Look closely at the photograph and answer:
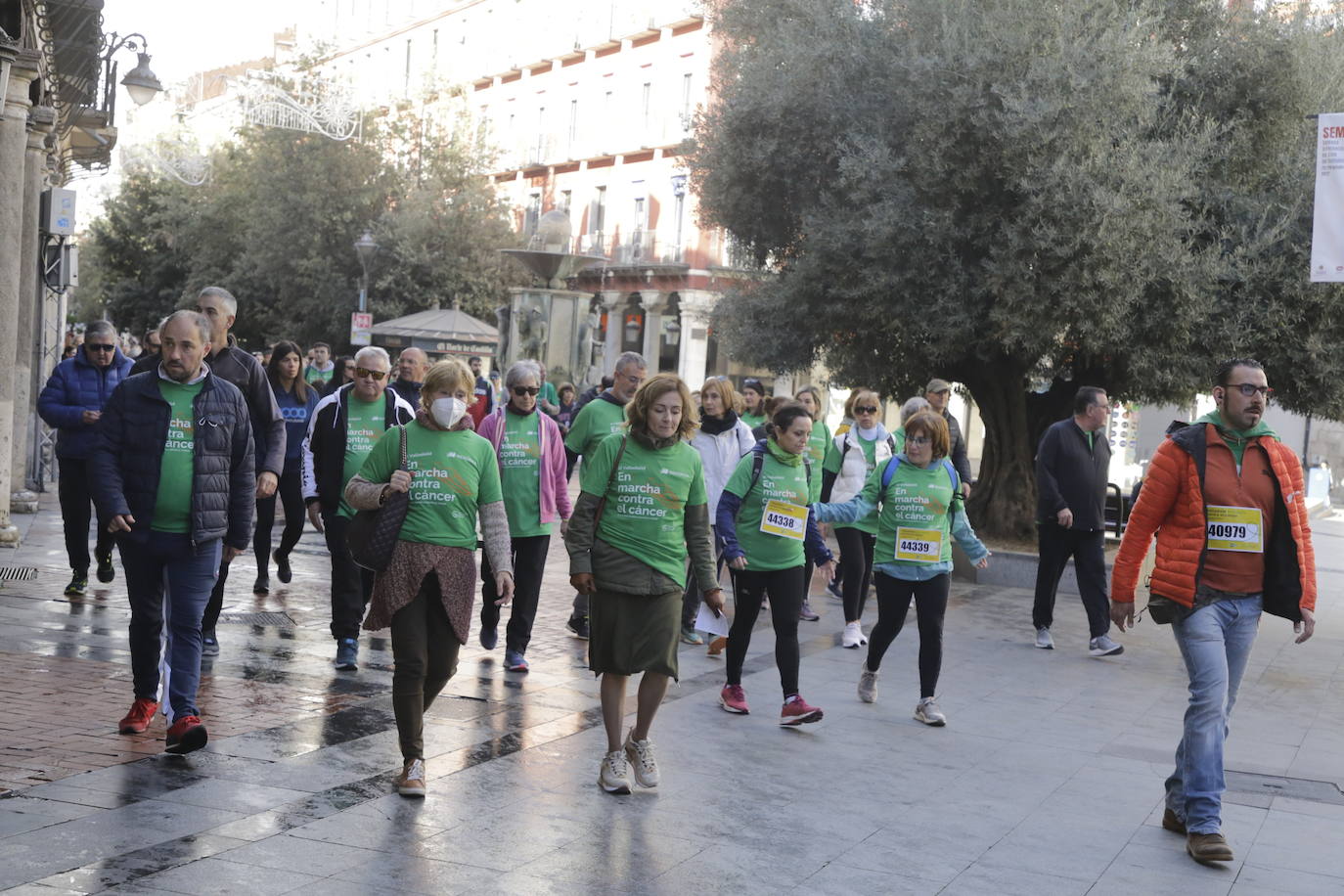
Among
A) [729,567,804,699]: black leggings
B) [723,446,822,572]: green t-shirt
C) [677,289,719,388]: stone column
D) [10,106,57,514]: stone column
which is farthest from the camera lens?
[677,289,719,388]: stone column

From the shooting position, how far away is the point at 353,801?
589 centimetres

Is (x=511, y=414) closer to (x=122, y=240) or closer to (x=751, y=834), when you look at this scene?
(x=751, y=834)

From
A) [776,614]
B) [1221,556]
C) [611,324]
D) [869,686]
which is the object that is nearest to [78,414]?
[776,614]

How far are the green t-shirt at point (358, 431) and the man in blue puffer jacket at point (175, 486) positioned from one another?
8.02 ft

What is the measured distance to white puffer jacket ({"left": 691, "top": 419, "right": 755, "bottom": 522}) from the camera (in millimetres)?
10305

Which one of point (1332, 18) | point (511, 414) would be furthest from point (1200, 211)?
point (511, 414)

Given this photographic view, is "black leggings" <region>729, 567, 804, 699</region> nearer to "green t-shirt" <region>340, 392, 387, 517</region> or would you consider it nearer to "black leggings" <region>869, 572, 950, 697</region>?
"black leggings" <region>869, 572, 950, 697</region>

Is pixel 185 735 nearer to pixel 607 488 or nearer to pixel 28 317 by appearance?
pixel 607 488

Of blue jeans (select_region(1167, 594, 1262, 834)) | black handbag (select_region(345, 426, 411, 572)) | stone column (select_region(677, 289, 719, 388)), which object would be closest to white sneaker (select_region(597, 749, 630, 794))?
black handbag (select_region(345, 426, 411, 572))

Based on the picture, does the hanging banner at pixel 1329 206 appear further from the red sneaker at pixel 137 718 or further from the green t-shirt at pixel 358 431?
the red sneaker at pixel 137 718

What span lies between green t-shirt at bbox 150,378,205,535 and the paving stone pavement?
0.91 m

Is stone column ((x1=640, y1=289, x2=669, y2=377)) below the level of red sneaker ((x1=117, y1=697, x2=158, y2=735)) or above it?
above

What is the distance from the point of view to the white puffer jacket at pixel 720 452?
10.3m

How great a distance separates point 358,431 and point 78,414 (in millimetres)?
2332
